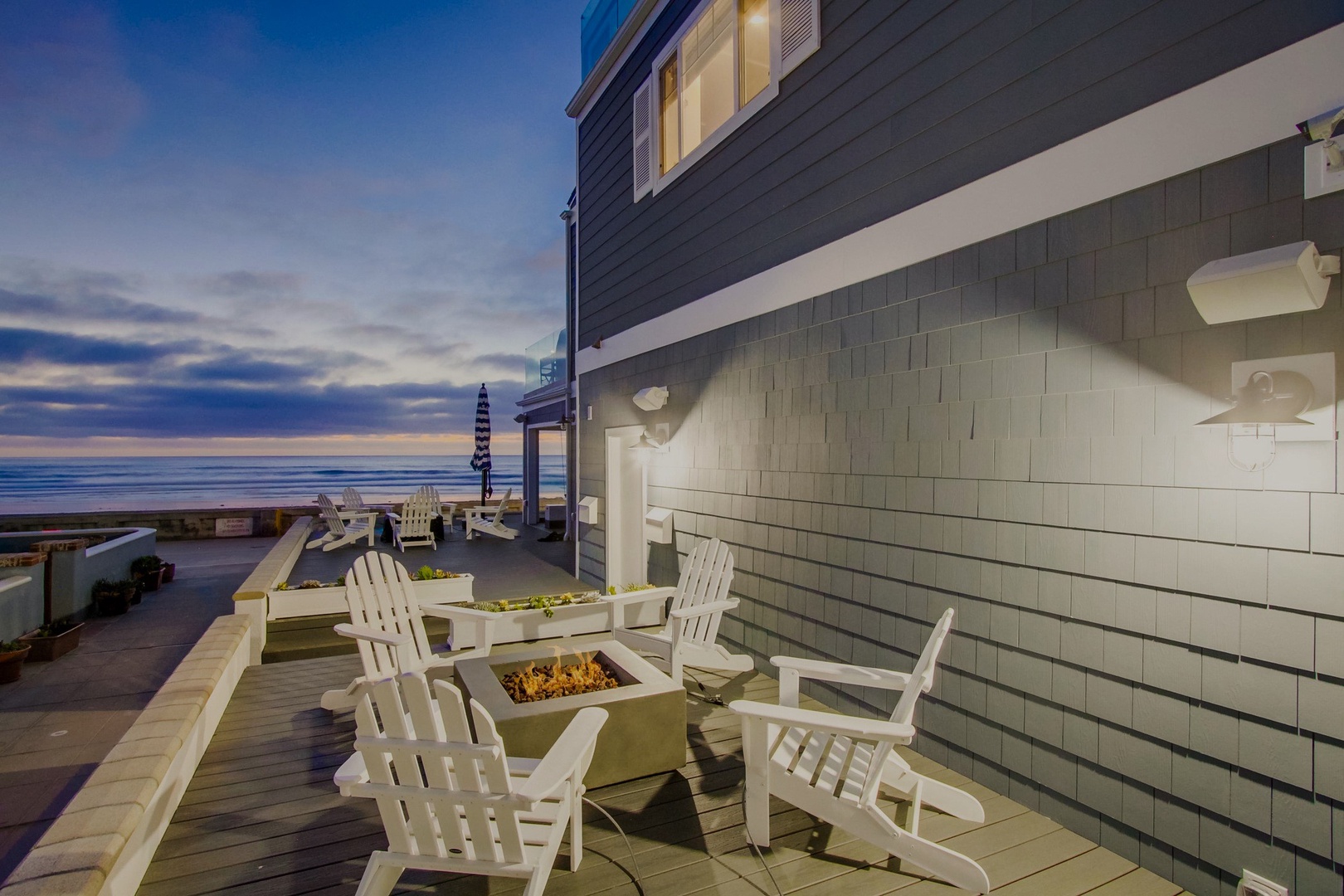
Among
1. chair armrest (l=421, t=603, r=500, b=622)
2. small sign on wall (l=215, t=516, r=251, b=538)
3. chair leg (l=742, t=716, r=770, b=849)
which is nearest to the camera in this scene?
chair leg (l=742, t=716, r=770, b=849)

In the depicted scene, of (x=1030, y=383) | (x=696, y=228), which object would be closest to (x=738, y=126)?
(x=696, y=228)

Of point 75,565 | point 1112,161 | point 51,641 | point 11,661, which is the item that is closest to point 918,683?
point 1112,161

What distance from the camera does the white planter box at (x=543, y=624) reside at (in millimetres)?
4930

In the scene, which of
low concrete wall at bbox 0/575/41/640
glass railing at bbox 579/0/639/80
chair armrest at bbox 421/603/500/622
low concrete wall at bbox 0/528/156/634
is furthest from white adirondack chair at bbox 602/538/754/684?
low concrete wall at bbox 0/528/156/634

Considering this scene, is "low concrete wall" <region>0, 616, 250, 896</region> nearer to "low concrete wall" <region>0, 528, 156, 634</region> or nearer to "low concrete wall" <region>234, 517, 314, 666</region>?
"low concrete wall" <region>234, 517, 314, 666</region>

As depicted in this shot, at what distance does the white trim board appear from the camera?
181cm

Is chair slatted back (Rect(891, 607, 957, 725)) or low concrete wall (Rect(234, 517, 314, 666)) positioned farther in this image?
low concrete wall (Rect(234, 517, 314, 666))

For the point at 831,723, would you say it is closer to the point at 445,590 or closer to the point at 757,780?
the point at 757,780

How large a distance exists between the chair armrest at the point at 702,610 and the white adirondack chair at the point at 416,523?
7.82 metres

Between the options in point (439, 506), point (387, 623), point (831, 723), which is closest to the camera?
point (831, 723)

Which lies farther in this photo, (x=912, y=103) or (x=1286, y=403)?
(x=912, y=103)

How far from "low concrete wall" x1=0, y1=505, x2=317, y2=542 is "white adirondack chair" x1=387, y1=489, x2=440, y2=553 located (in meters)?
5.45

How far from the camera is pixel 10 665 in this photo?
5066mm

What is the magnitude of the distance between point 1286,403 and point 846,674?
1.68 meters
